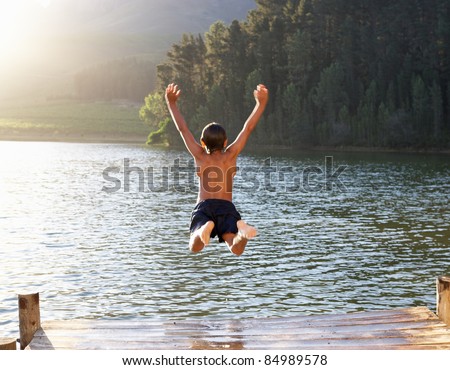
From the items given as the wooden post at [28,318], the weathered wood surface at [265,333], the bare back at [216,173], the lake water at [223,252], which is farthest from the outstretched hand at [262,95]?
the lake water at [223,252]

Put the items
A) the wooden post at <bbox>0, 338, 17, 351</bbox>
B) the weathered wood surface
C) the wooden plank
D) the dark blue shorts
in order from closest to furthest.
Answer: the wooden post at <bbox>0, 338, 17, 351</bbox> → the weathered wood surface → the dark blue shorts → the wooden plank

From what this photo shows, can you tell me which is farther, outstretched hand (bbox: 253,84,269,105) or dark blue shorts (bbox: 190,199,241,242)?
outstretched hand (bbox: 253,84,269,105)

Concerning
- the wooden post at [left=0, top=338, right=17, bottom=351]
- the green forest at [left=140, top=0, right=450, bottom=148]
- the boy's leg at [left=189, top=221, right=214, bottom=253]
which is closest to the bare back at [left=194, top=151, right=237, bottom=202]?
the boy's leg at [left=189, top=221, right=214, bottom=253]

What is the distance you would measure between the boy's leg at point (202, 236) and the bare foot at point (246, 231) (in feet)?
1.36

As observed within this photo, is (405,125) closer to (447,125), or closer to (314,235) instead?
(447,125)

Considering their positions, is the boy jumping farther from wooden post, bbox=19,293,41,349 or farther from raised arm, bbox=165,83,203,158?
wooden post, bbox=19,293,41,349

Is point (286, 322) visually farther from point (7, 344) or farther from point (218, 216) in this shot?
point (7, 344)

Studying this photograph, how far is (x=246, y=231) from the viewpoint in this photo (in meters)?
10.4

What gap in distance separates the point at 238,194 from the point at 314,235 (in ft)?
65.4

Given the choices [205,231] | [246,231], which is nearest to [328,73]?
[205,231]

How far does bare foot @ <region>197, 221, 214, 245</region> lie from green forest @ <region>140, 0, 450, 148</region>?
3647 inches

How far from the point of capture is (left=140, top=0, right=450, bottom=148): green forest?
336ft
